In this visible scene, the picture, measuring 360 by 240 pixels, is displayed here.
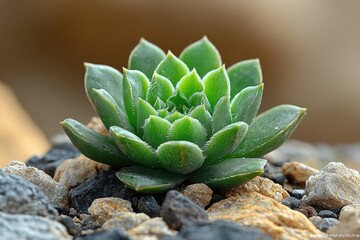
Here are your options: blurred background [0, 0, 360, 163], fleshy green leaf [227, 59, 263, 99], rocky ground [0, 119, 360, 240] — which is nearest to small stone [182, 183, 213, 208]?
rocky ground [0, 119, 360, 240]

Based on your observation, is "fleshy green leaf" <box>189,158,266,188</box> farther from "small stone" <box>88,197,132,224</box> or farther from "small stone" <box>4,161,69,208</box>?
"small stone" <box>4,161,69,208</box>

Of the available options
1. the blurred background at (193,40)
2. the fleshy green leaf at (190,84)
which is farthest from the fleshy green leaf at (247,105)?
the blurred background at (193,40)

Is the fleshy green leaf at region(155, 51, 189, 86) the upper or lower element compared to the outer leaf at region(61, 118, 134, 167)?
upper

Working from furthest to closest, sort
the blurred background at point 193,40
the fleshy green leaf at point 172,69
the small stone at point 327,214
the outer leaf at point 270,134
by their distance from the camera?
the blurred background at point 193,40, the fleshy green leaf at point 172,69, the outer leaf at point 270,134, the small stone at point 327,214

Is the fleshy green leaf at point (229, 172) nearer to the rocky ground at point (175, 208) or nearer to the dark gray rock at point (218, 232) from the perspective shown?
the rocky ground at point (175, 208)

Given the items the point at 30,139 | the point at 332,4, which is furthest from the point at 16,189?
the point at 332,4

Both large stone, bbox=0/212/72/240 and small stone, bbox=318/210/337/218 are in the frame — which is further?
small stone, bbox=318/210/337/218

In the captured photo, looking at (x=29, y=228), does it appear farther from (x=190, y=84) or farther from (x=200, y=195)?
(x=190, y=84)
